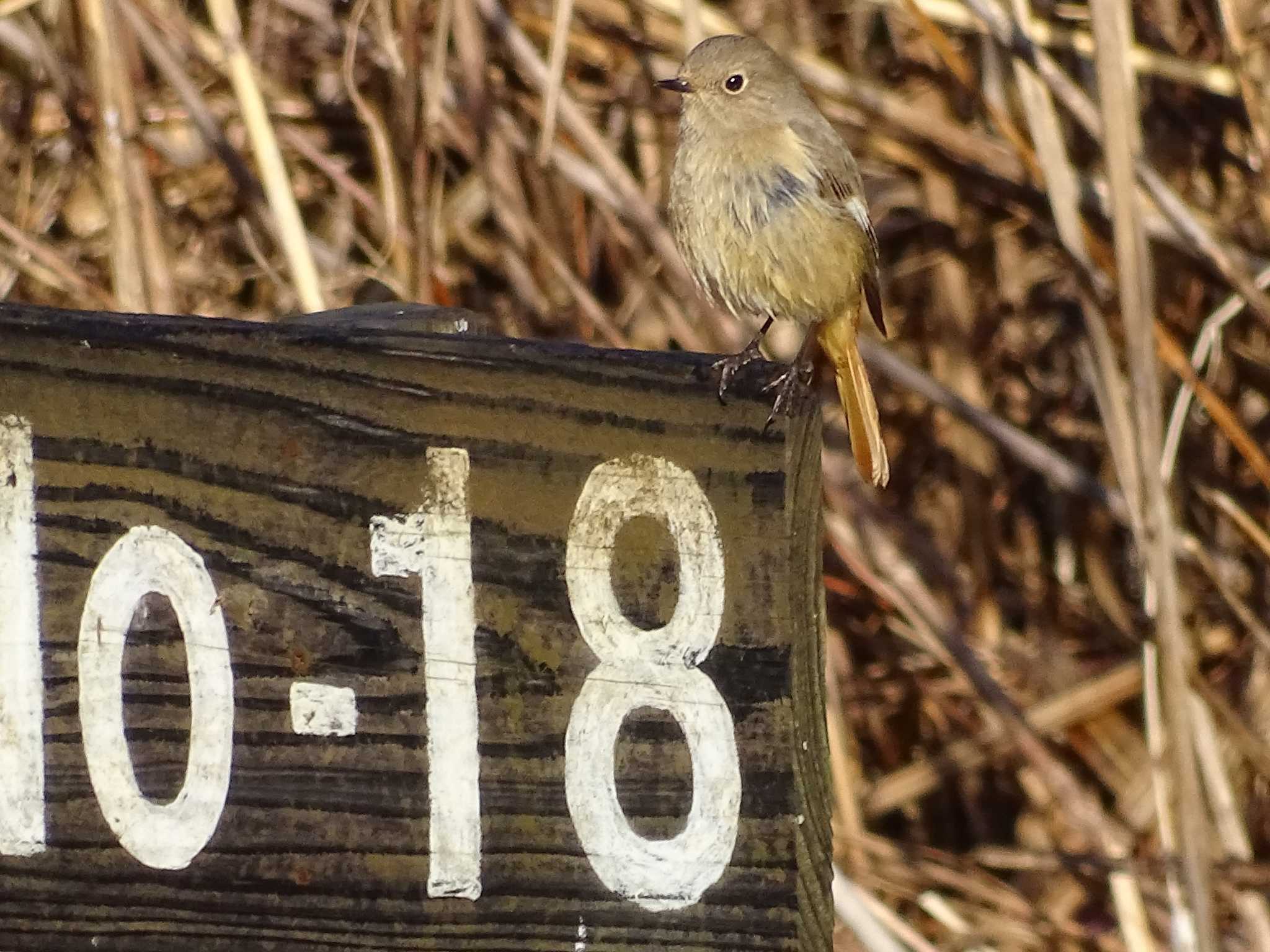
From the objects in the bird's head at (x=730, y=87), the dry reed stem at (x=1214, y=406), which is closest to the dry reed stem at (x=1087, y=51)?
the bird's head at (x=730, y=87)

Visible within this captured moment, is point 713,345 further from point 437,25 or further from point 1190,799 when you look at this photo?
point 1190,799

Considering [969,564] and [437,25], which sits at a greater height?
[437,25]

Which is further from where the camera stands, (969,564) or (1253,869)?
(969,564)

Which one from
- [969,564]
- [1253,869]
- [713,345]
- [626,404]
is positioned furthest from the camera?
[969,564]

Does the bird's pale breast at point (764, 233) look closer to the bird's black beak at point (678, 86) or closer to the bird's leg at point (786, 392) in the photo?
the bird's black beak at point (678, 86)

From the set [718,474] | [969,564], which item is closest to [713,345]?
[969,564]

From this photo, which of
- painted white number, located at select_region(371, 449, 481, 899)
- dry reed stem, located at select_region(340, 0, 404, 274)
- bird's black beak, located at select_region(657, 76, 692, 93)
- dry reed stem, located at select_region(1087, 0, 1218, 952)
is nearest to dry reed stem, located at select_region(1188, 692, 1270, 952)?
dry reed stem, located at select_region(1087, 0, 1218, 952)

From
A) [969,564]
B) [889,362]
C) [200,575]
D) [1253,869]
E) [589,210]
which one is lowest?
[1253,869]
